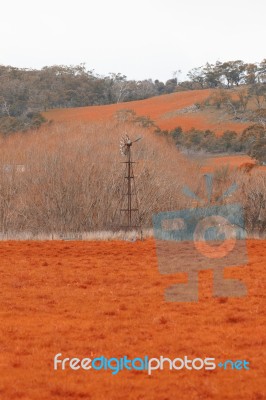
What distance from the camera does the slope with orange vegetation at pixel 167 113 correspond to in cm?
6841

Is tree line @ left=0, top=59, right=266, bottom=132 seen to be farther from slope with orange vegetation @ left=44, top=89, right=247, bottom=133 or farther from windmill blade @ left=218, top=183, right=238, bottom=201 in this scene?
windmill blade @ left=218, top=183, right=238, bottom=201

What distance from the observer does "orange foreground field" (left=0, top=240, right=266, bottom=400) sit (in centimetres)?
729

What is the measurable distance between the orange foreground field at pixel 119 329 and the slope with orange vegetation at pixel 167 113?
49.8 metres

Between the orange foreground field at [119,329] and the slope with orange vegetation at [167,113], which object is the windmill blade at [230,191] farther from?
the slope with orange vegetation at [167,113]

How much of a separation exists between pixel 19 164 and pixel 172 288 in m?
16.8

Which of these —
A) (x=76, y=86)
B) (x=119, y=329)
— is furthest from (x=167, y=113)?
(x=119, y=329)

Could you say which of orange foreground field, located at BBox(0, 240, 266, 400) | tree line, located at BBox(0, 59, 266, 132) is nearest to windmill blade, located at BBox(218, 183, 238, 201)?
orange foreground field, located at BBox(0, 240, 266, 400)

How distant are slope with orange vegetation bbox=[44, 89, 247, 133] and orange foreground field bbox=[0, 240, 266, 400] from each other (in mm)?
49753

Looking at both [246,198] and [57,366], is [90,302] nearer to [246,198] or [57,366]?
[57,366]

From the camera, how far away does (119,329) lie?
400 inches

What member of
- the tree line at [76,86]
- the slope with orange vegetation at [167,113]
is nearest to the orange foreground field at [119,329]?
the tree line at [76,86]

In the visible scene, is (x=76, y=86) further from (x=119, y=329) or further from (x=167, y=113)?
(x=119, y=329)

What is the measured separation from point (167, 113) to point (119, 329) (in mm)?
68695

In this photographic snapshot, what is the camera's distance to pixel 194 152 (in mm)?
53500
